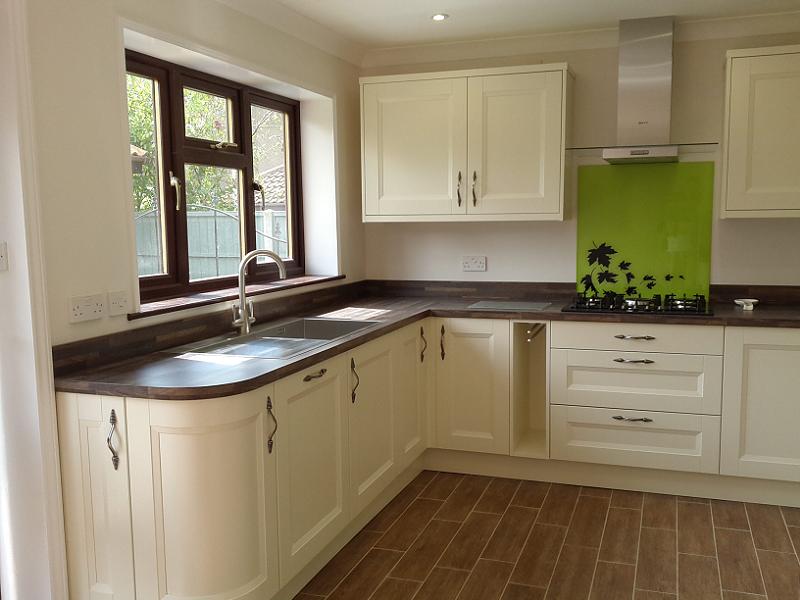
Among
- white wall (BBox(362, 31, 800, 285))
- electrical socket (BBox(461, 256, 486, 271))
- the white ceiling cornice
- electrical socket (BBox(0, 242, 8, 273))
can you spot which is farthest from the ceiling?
electrical socket (BBox(0, 242, 8, 273))

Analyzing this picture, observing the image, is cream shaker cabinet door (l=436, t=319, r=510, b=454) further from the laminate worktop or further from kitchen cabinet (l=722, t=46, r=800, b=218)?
kitchen cabinet (l=722, t=46, r=800, b=218)

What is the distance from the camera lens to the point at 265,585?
243 cm

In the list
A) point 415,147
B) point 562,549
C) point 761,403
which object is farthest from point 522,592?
point 415,147

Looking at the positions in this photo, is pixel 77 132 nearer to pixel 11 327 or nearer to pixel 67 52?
pixel 67 52

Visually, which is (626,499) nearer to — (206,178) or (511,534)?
(511,534)

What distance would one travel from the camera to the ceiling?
348 cm

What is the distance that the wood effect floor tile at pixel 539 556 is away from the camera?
2.84 metres

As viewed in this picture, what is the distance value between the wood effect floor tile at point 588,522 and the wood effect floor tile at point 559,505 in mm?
32

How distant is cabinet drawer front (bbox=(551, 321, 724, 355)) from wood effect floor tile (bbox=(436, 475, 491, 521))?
0.80m

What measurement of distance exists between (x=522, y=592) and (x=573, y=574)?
0.83ft

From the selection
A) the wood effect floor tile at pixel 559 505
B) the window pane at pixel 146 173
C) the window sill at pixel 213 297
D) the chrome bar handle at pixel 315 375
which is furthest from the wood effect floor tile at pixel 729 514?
the window pane at pixel 146 173

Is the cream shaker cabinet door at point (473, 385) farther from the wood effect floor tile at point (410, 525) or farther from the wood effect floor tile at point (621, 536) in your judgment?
the wood effect floor tile at point (621, 536)

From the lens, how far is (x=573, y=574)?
2.87 m

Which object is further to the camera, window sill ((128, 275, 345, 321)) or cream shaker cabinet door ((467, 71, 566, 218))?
cream shaker cabinet door ((467, 71, 566, 218))
